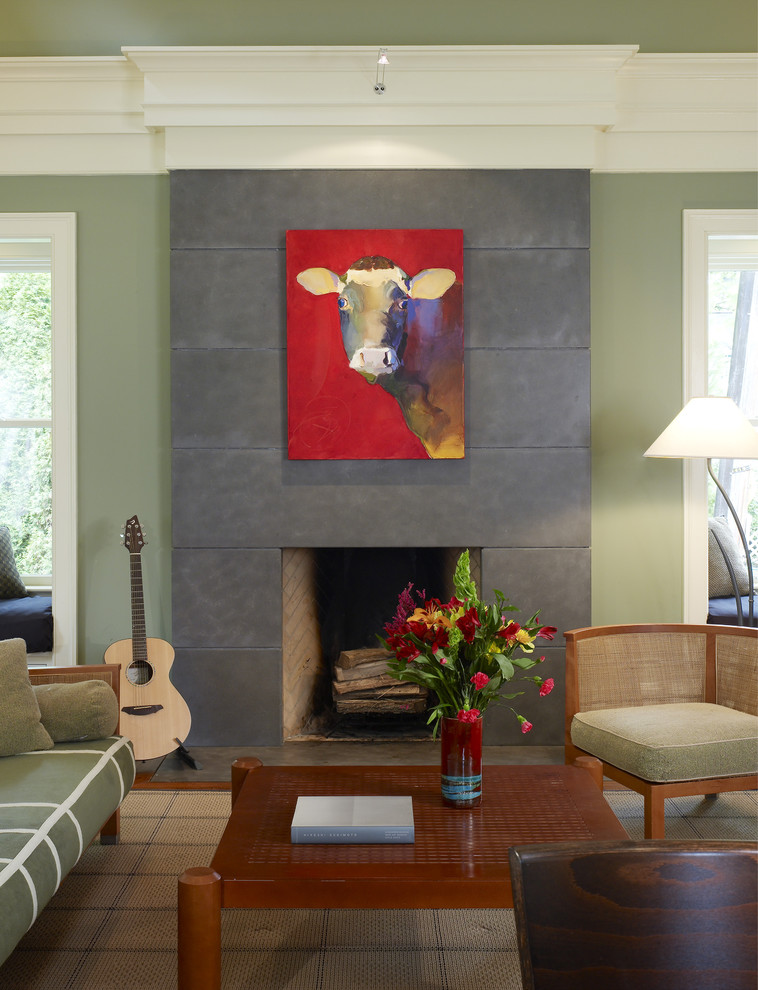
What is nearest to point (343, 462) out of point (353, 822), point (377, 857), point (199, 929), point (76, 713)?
point (76, 713)

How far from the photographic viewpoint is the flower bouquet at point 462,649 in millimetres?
2035

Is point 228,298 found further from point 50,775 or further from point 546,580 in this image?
point 50,775

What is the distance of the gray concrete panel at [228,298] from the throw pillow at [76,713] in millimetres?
1638

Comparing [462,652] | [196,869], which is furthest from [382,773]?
[196,869]

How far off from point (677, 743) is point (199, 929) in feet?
4.87

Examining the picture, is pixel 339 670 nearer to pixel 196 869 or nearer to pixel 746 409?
pixel 196 869

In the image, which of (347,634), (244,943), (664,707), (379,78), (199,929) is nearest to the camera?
(199,929)

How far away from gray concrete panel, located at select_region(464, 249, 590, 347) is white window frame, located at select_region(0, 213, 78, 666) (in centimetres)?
180

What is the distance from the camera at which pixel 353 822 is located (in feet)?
6.29

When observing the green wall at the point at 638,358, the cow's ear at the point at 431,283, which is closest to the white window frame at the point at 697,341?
the green wall at the point at 638,358

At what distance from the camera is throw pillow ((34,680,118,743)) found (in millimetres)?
2521

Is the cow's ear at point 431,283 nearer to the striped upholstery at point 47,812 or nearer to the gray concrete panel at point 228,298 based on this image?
the gray concrete panel at point 228,298

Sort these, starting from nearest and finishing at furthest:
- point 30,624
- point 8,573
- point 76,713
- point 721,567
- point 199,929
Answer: point 199,929, point 76,713, point 30,624, point 8,573, point 721,567

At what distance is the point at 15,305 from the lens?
12.8 feet
